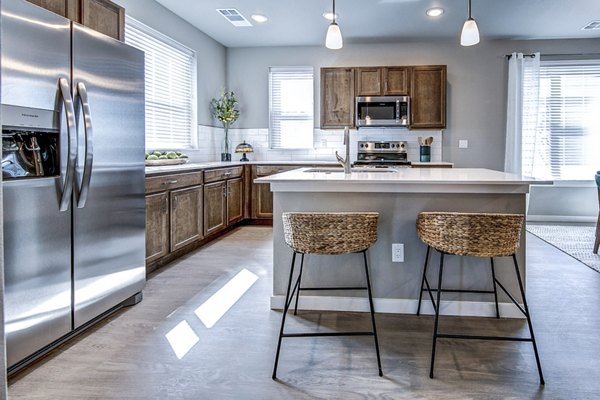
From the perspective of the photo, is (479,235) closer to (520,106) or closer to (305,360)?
(305,360)

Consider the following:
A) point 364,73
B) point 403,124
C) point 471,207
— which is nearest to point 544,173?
point 403,124

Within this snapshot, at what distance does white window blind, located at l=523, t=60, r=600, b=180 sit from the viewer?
22.2 ft

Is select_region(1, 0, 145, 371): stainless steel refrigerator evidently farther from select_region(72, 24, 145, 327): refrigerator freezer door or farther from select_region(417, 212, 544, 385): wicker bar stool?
select_region(417, 212, 544, 385): wicker bar stool

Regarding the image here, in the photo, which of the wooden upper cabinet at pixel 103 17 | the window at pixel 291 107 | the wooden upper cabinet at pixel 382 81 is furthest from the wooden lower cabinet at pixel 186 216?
the wooden upper cabinet at pixel 382 81

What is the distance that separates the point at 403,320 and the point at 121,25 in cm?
264

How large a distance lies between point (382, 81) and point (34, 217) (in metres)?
5.04

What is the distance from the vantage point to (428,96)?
252 inches

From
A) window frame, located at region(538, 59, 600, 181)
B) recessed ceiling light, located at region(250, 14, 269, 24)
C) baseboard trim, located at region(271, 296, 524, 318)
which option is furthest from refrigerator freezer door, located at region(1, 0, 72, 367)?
window frame, located at region(538, 59, 600, 181)

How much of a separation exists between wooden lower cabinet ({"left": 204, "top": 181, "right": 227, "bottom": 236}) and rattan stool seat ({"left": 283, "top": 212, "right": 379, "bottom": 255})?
285cm

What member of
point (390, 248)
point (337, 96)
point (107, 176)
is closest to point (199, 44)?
point (337, 96)

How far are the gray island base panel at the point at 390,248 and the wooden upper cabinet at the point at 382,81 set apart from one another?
11.8ft

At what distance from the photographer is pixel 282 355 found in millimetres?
2453

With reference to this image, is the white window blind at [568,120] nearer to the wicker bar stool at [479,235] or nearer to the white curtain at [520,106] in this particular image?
the white curtain at [520,106]

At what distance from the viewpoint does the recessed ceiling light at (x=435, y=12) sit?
5.21 meters
